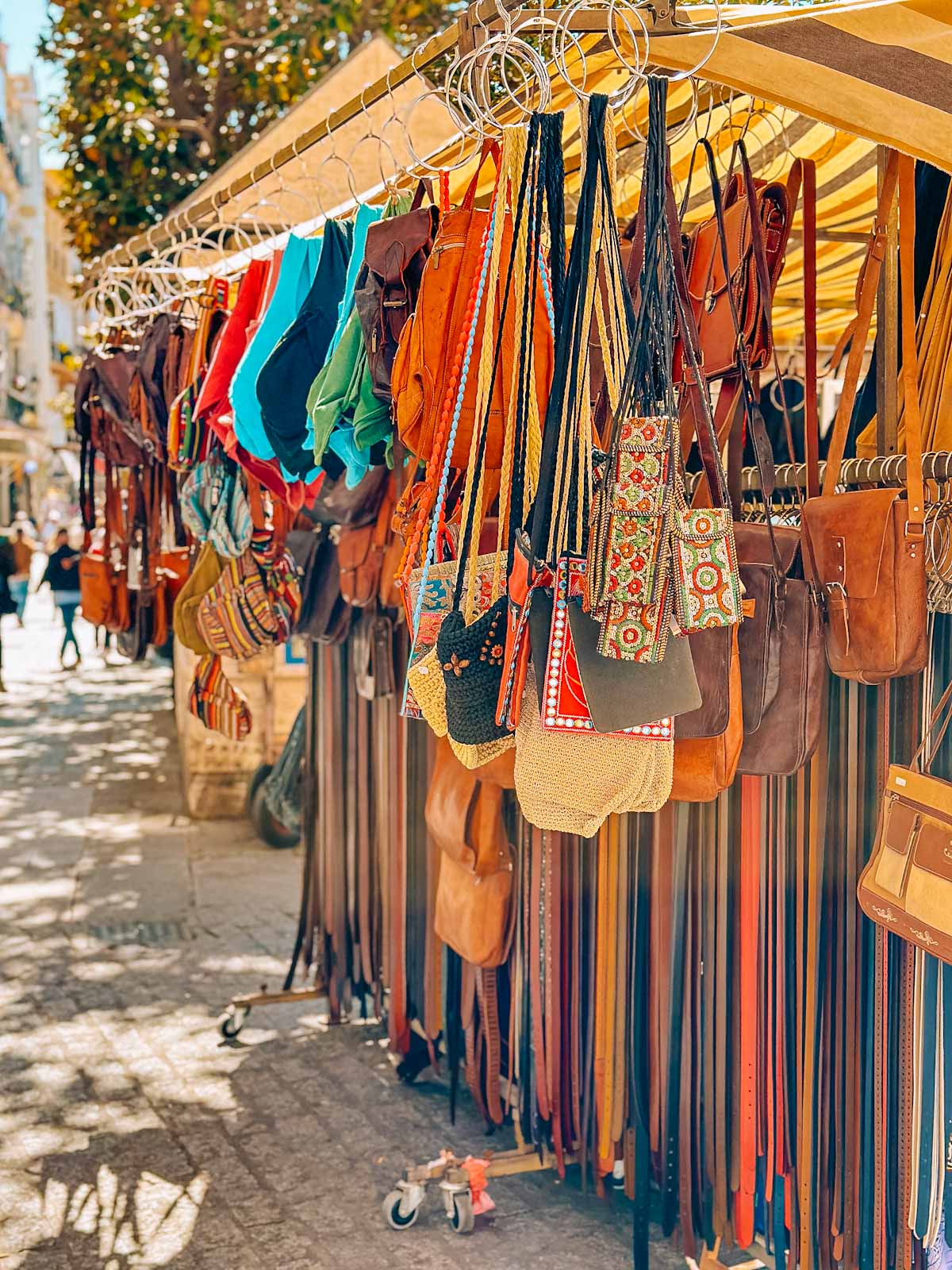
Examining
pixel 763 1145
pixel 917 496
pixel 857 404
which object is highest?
pixel 857 404

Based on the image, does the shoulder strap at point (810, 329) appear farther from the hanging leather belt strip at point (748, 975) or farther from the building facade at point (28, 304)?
the building facade at point (28, 304)

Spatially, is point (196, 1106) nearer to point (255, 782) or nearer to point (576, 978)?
point (576, 978)

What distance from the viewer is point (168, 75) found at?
9859mm

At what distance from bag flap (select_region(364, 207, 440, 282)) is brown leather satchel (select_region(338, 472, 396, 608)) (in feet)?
3.47

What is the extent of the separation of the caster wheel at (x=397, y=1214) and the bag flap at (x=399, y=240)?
2.30 meters

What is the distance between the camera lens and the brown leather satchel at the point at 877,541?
7.55ft

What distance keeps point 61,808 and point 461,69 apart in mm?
7172

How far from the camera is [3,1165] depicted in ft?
12.2

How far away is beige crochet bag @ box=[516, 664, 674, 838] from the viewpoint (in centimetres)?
229

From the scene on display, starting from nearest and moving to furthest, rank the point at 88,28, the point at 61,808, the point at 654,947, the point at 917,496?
the point at 917,496
the point at 654,947
the point at 61,808
the point at 88,28

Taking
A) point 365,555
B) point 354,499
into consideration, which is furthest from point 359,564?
point 354,499

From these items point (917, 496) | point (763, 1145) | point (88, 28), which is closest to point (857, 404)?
point (917, 496)

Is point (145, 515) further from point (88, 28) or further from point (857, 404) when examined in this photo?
point (88, 28)

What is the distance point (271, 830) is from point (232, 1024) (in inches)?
111
